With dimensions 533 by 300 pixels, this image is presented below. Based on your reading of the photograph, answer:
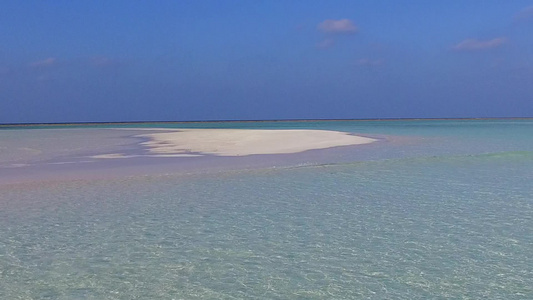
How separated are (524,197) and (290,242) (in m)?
4.29

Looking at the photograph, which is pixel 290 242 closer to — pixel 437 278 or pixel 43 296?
pixel 437 278

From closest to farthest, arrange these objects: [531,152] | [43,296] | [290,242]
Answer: [43,296] < [290,242] < [531,152]

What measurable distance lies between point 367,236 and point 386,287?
1.54m

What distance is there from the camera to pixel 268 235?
547 centimetres

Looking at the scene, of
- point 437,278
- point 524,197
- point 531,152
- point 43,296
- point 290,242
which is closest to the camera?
point 43,296

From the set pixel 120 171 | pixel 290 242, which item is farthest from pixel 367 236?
pixel 120 171

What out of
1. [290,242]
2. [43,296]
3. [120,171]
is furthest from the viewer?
[120,171]

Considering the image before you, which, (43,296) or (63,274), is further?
(63,274)

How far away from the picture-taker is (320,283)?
12.9ft

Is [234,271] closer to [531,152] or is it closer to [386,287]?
[386,287]

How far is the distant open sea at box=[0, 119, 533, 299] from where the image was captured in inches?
153

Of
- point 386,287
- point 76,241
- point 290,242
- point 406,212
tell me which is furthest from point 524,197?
point 76,241

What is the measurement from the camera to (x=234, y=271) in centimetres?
424

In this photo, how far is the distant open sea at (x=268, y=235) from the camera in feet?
12.8
